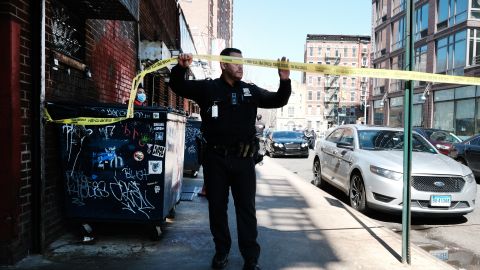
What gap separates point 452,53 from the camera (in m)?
28.4

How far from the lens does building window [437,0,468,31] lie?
27344 mm

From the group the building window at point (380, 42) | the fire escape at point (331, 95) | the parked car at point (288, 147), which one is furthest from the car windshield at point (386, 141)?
the fire escape at point (331, 95)

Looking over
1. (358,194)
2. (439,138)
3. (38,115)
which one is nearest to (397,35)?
(439,138)

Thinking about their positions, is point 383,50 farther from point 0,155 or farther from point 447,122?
point 0,155

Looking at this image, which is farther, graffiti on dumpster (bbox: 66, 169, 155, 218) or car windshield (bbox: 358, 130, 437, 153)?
car windshield (bbox: 358, 130, 437, 153)

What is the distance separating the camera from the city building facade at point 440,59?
2631 cm

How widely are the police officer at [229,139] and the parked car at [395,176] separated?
331 centimetres

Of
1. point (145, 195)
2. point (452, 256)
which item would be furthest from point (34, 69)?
point (452, 256)

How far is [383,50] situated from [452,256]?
39600 millimetres

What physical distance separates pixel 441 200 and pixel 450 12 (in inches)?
1053

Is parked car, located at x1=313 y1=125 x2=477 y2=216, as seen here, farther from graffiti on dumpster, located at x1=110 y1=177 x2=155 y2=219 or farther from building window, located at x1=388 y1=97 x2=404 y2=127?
building window, located at x1=388 y1=97 x2=404 y2=127

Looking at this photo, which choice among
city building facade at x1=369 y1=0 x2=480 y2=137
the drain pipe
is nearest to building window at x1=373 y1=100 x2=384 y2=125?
city building facade at x1=369 y1=0 x2=480 y2=137

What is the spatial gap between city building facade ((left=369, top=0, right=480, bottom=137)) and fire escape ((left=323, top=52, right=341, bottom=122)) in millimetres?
43394

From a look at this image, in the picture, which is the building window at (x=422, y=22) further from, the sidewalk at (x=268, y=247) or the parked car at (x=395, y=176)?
the sidewalk at (x=268, y=247)
